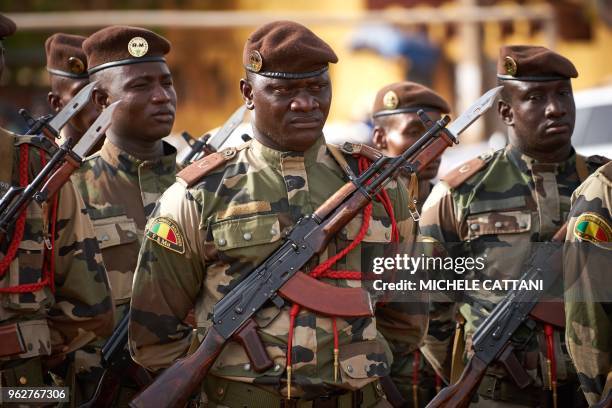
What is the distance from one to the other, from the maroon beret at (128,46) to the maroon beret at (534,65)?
1.85 m

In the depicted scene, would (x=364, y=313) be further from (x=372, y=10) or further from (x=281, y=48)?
(x=372, y=10)

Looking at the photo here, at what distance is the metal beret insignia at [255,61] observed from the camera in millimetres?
5055

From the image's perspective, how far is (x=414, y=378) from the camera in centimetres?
690

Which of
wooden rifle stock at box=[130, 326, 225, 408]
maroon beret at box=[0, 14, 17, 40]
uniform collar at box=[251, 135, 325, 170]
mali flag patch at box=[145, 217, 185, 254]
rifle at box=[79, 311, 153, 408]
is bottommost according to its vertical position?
rifle at box=[79, 311, 153, 408]

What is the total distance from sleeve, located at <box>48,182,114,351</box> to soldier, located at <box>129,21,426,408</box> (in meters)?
0.38

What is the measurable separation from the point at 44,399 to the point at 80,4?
77.1 ft

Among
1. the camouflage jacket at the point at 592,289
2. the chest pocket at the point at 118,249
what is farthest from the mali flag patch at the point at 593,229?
the chest pocket at the point at 118,249

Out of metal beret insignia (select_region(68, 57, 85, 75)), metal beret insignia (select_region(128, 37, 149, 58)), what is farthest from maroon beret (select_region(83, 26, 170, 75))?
metal beret insignia (select_region(68, 57, 85, 75))

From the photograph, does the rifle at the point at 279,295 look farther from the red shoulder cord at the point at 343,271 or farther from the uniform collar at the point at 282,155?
the uniform collar at the point at 282,155

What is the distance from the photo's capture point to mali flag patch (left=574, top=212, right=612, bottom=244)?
5.05 meters

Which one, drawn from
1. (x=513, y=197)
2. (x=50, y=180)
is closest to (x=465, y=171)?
(x=513, y=197)

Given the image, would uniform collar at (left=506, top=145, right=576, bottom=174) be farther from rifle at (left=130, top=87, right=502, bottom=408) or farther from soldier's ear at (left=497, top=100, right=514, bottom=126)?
rifle at (left=130, top=87, right=502, bottom=408)

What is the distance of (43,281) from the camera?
5.16 metres

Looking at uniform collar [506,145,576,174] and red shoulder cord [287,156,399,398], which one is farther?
uniform collar [506,145,576,174]
